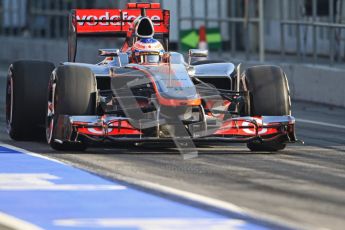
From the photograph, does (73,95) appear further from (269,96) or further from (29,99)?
(269,96)

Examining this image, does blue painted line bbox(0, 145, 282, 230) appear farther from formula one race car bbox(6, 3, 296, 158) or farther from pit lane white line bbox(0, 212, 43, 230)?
formula one race car bbox(6, 3, 296, 158)

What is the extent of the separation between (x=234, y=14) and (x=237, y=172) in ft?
63.0

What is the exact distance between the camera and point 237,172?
1326cm

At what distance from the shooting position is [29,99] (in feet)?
54.2

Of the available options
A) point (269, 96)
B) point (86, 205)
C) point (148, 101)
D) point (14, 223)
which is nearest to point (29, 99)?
point (148, 101)

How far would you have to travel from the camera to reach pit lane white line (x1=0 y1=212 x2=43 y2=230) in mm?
9692

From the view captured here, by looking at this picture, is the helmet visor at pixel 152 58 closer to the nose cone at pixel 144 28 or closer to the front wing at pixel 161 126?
the nose cone at pixel 144 28

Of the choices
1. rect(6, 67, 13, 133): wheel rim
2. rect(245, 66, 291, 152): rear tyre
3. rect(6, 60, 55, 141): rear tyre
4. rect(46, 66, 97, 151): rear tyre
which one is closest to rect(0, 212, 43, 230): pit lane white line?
rect(46, 66, 97, 151): rear tyre

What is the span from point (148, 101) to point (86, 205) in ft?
14.2

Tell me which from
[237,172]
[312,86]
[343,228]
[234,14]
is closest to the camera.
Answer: [343,228]

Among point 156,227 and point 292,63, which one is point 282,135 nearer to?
point 156,227

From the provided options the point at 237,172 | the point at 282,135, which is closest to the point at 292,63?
the point at 282,135

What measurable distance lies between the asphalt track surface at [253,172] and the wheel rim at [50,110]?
0.18m

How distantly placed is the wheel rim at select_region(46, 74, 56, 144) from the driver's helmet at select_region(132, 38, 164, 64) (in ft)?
3.58
